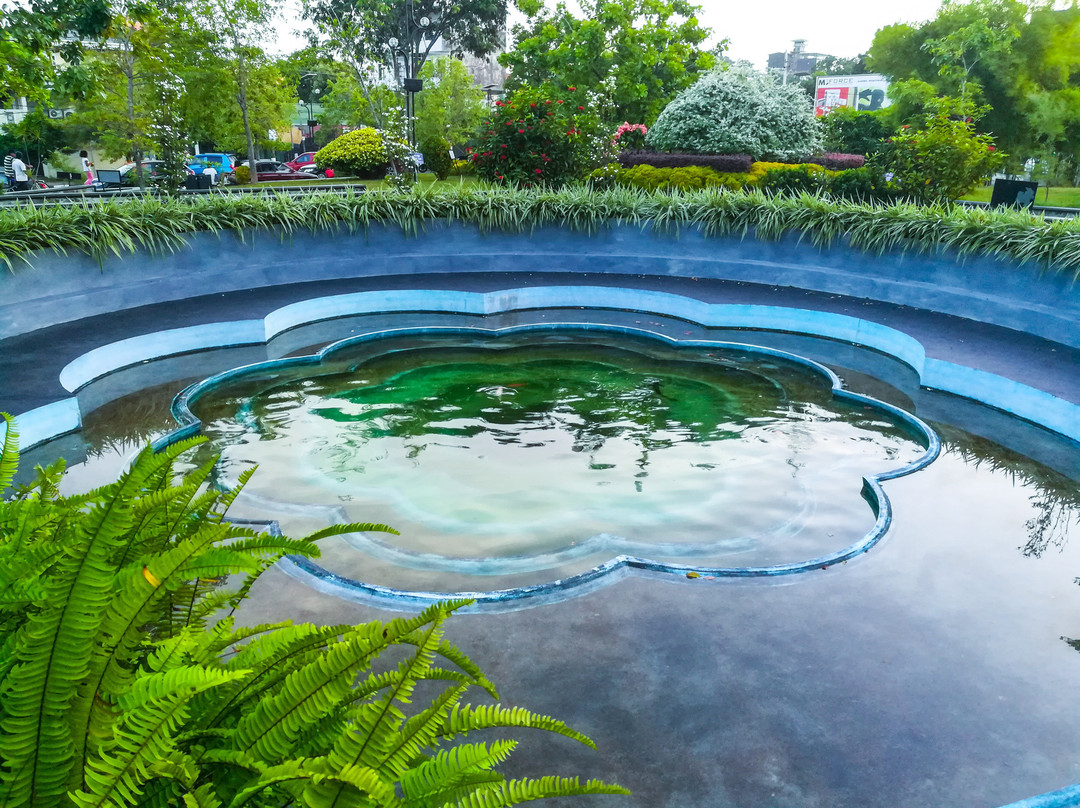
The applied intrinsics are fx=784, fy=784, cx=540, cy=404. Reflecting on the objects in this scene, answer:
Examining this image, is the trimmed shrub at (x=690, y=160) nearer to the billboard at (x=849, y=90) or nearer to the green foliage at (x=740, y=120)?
the green foliage at (x=740, y=120)

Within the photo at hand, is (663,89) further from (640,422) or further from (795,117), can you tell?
(640,422)

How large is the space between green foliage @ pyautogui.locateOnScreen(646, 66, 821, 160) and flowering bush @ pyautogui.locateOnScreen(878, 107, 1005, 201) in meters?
6.44

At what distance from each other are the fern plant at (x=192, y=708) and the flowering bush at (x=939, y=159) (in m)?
12.4

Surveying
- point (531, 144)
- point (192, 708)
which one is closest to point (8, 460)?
point (192, 708)

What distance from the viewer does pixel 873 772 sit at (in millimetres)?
3104

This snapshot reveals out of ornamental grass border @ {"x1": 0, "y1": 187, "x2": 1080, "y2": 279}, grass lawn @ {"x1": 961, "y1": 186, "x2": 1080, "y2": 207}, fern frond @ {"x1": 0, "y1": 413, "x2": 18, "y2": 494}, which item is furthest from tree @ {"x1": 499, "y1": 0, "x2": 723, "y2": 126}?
fern frond @ {"x1": 0, "y1": 413, "x2": 18, "y2": 494}

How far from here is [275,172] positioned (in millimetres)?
29719

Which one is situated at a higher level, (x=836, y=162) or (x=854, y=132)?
(x=854, y=132)

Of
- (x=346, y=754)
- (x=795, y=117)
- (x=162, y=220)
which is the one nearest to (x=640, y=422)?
(x=346, y=754)

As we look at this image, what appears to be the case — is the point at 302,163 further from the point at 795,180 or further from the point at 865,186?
the point at 865,186

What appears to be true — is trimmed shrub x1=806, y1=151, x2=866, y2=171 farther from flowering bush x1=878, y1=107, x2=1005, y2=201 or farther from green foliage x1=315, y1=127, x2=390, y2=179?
green foliage x1=315, y1=127, x2=390, y2=179

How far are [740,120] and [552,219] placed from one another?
369 inches

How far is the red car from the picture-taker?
27531mm

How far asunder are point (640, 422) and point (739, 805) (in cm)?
443
